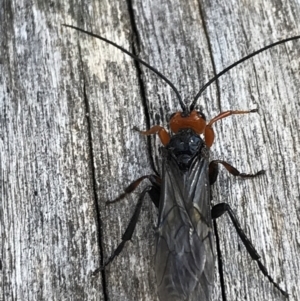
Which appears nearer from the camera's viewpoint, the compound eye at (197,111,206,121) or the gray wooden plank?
the gray wooden plank

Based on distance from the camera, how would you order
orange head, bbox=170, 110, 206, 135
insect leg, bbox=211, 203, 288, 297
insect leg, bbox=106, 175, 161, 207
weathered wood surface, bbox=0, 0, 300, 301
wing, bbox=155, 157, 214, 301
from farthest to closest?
orange head, bbox=170, 110, 206, 135
insect leg, bbox=106, 175, 161, 207
weathered wood surface, bbox=0, 0, 300, 301
insect leg, bbox=211, 203, 288, 297
wing, bbox=155, 157, 214, 301

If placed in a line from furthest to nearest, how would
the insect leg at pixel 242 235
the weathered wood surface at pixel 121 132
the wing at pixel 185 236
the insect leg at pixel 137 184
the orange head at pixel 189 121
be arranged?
the orange head at pixel 189 121, the insect leg at pixel 137 184, the weathered wood surface at pixel 121 132, the insect leg at pixel 242 235, the wing at pixel 185 236

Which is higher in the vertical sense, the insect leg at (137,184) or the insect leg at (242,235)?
the insect leg at (137,184)

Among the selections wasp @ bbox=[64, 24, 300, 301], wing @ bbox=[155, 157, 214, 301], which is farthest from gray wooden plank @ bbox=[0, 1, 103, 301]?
wing @ bbox=[155, 157, 214, 301]

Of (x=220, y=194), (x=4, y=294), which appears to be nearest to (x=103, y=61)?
(x=220, y=194)

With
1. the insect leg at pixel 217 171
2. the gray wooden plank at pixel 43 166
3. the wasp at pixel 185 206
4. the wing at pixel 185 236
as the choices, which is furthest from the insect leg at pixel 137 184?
the insect leg at pixel 217 171

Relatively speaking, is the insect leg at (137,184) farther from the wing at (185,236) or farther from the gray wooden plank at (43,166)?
the gray wooden plank at (43,166)

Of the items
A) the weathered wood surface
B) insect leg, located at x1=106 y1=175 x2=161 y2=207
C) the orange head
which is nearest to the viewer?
the weathered wood surface

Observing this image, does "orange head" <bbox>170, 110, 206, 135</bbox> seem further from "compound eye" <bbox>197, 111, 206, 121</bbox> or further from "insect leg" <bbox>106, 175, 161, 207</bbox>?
"insect leg" <bbox>106, 175, 161, 207</bbox>
